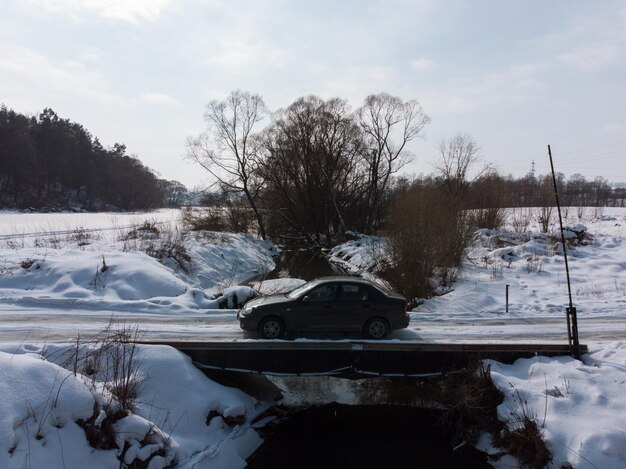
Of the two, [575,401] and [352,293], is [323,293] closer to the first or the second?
[352,293]

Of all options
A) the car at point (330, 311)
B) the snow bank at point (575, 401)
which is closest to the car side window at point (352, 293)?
the car at point (330, 311)

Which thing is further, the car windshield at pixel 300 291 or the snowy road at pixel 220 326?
the car windshield at pixel 300 291

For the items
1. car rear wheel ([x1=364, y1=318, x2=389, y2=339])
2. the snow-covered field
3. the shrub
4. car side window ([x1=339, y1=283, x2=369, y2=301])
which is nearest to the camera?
the snow-covered field

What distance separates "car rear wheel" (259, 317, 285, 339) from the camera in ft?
38.8

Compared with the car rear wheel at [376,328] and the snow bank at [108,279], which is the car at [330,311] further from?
the snow bank at [108,279]

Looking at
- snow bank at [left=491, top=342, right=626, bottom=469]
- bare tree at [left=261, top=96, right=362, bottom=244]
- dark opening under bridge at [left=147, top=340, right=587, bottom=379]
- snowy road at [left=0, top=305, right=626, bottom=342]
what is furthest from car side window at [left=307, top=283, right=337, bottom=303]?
bare tree at [left=261, top=96, right=362, bottom=244]

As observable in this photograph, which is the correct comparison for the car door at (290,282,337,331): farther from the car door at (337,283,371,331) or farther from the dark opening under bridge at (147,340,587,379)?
the dark opening under bridge at (147,340,587,379)

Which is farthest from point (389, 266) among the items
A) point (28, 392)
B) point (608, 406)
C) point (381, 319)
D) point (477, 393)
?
point (28, 392)

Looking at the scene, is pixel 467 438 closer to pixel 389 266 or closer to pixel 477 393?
pixel 477 393

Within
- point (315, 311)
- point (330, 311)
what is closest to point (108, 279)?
point (315, 311)

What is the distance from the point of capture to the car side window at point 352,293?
12.0 m

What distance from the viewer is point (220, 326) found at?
1344cm

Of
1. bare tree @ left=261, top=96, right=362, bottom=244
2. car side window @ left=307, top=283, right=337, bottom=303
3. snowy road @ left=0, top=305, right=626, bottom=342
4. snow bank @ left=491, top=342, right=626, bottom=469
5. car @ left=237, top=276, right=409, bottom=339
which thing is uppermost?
bare tree @ left=261, top=96, right=362, bottom=244

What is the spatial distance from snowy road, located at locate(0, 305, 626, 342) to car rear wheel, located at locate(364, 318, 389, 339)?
1.21ft
